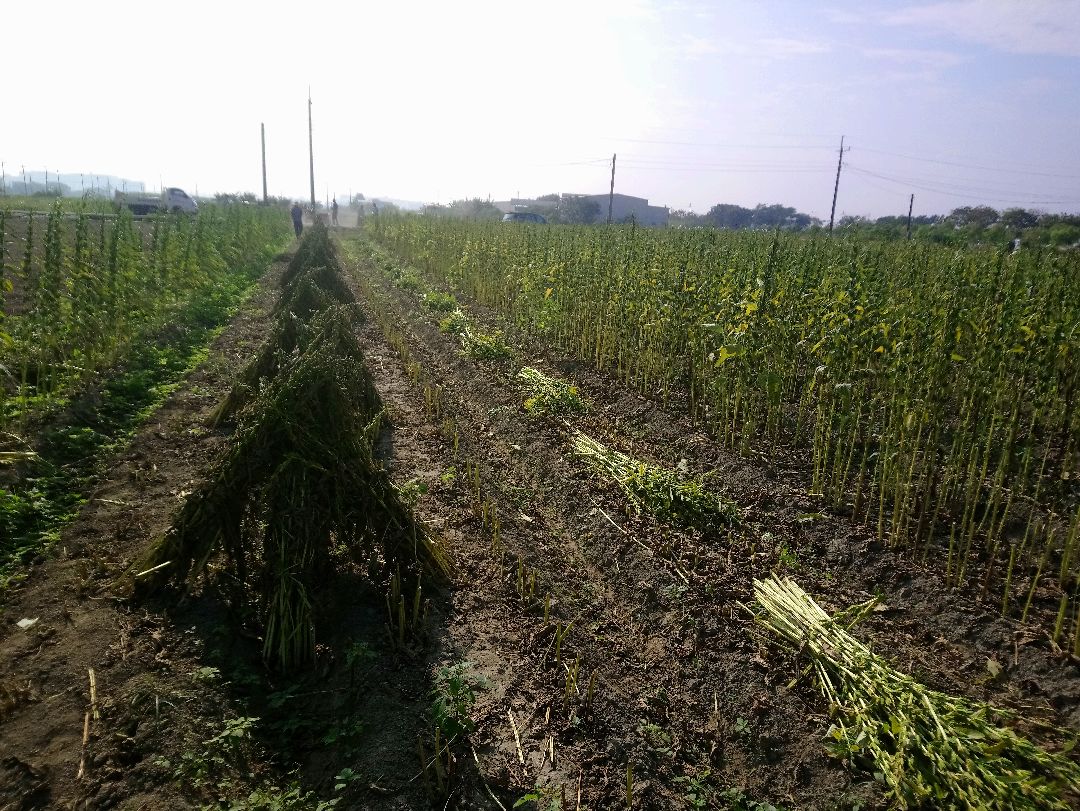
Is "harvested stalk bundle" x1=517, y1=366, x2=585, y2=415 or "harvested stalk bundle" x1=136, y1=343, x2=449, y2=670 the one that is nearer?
"harvested stalk bundle" x1=136, y1=343, x2=449, y2=670

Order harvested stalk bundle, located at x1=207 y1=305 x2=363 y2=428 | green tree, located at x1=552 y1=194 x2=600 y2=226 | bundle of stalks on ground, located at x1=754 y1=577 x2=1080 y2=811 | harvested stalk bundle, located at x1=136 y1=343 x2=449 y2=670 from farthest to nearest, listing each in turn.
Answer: green tree, located at x1=552 y1=194 x2=600 y2=226 → harvested stalk bundle, located at x1=207 y1=305 x2=363 y2=428 → harvested stalk bundle, located at x1=136 y1=343 x2=449 y2=670 → bundle of stalks on ground, located at x1=754 y1=577 x2=1080 y2=811

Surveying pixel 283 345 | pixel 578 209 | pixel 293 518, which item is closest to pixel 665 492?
pixel 293 518

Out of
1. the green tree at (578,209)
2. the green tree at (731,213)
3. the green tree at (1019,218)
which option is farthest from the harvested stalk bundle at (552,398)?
the green tree at (731,213)

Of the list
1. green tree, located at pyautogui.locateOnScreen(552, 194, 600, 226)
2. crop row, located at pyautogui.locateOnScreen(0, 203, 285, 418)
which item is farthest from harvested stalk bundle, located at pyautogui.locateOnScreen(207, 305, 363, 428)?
green tree, located at pyautogui.locateOnScreen(552, 194, 600, 226)

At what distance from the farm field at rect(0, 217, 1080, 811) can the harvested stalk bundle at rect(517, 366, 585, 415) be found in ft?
1.09

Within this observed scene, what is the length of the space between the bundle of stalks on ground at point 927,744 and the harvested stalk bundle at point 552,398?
4373mm

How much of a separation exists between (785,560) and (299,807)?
353cm

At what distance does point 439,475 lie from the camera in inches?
246

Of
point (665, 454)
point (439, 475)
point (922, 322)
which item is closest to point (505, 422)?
point (439, 475)

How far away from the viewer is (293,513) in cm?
381

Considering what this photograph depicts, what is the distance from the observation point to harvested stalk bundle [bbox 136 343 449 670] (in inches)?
149

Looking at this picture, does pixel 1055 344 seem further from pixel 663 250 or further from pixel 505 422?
pixel 663 250

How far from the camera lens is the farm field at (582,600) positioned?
2.94m

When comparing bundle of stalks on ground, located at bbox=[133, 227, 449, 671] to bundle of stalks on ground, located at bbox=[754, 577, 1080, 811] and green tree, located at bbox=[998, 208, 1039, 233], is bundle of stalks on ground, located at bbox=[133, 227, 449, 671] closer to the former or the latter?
bundle of stalks on ground, located at bbox=[754, 577, 1080, 811]
